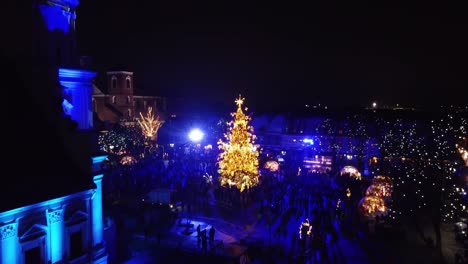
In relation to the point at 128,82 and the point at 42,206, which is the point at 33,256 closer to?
the point at 42,206

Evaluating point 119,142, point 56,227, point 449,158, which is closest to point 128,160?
point 119,142

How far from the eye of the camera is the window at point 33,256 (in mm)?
10901

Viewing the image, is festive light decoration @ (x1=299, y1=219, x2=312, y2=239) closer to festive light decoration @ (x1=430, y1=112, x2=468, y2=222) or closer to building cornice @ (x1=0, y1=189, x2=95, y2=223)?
festive light decoration @ (x1=430, y1=112, x2=468, y2=222)

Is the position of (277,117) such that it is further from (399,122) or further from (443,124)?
(443,124)

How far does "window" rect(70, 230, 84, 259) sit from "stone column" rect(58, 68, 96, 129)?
4181 millimetres

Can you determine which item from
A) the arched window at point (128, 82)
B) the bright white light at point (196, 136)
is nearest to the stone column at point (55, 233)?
the bright white light at point (196, 136)

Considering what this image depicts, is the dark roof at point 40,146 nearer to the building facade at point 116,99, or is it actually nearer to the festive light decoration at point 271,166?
the festive light decoration at point 271,166

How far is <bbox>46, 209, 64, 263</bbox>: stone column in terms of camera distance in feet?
38.0

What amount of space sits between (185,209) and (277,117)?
28557mm

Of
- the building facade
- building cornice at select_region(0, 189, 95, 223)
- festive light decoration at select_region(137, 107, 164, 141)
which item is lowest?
building cornice at select_region(0, 189, 95, 223)

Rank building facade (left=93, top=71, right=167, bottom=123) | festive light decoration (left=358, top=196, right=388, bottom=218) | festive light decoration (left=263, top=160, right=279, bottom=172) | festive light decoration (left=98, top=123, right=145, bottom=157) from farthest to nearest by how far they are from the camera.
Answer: building facade (left=93, top=71, right=167, bottom=123) < festive light decoration (left=98, top=123, right=145, bottom=157) < festive light decoration (left=263, top=160, right=279, bottom=172) < festive light decoration (left=358, top=196, right=388, bottom=218)

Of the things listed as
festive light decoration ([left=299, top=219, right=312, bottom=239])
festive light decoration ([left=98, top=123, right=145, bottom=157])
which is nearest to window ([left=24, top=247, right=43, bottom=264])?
festive light decoration ([left=299, top=219, right=312, bottom=239])

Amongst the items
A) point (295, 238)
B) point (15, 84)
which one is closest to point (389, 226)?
point (295, 238)

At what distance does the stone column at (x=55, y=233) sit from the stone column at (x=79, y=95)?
385cm
